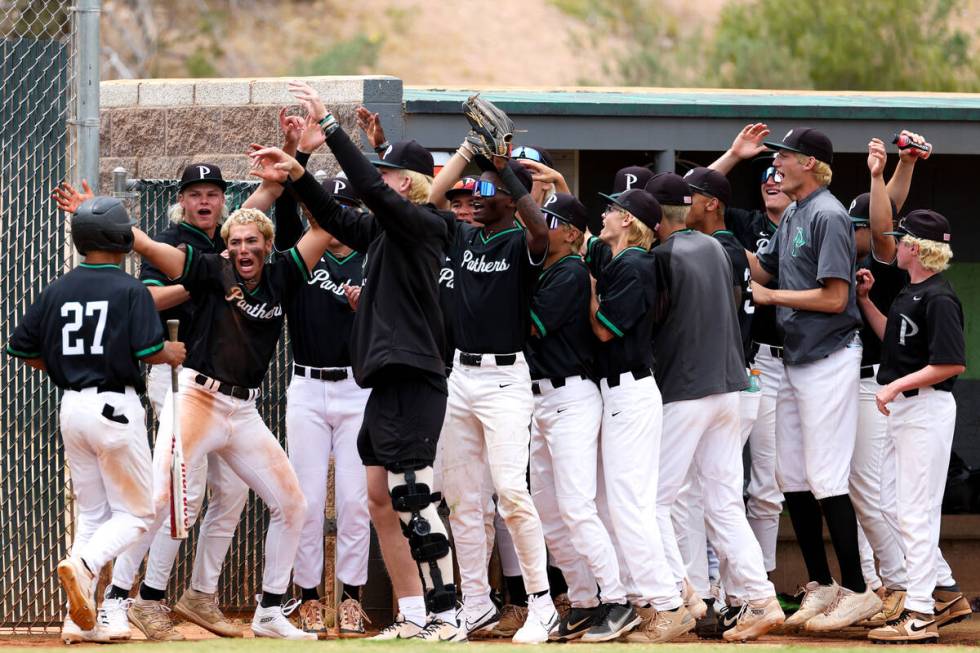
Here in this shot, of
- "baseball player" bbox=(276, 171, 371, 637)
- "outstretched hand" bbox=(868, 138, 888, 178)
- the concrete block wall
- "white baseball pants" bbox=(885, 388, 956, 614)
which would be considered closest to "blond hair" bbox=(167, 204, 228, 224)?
"baseball player" bbox=(276, 171, 371, 637)

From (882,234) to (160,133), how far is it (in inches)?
156

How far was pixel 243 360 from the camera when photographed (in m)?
6.23

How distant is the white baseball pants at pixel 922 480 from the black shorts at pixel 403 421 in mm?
2330

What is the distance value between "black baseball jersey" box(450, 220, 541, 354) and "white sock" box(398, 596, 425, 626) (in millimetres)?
1135

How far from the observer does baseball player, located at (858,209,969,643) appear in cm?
654

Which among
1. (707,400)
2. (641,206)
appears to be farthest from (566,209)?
(707,400)

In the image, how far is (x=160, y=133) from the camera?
308 inches

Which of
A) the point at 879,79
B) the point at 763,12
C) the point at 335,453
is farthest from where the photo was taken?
the point at 763,12

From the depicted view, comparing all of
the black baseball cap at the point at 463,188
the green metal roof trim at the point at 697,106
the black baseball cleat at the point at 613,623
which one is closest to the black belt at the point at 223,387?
the black baseball cap at the point at 463,188

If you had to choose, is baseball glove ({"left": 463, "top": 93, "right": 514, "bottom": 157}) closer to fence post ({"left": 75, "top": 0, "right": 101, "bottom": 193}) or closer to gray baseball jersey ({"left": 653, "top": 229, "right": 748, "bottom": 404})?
gray baseball jersey ({"left": 653, "top": 229, "right": 748, "bottom": 404})

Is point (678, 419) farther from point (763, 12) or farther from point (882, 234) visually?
point (763, 12)

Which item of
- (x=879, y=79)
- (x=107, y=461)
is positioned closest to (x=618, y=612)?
(x=107, y=461)

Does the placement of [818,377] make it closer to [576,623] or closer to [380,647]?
[576,623]

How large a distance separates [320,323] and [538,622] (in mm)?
1748
